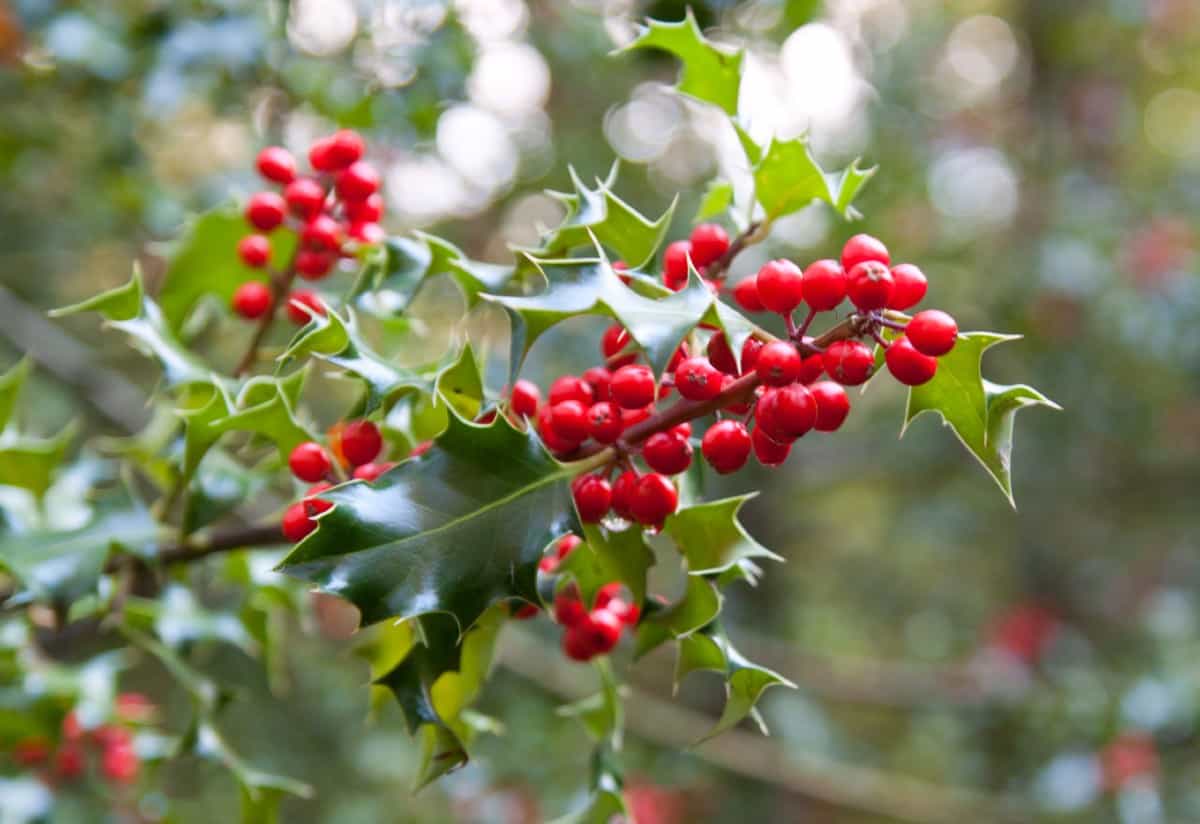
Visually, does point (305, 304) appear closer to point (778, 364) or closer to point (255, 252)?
point (255, 252)

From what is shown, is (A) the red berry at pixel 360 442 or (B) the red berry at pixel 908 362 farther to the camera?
(A) the red berry at pixel 360 442

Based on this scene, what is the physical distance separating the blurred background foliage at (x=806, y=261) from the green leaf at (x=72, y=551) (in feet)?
2.66

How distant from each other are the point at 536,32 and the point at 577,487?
2790 millimetres

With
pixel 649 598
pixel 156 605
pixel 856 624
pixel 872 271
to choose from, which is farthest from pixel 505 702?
pixel 856 624

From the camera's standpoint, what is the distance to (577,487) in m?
0.95

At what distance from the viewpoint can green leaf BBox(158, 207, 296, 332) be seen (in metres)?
1.39

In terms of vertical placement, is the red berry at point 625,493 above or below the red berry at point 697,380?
below

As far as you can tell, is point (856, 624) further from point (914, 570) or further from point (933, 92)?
point (933, 92)

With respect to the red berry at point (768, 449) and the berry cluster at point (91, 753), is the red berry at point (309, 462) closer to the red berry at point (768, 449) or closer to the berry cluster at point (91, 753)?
the red berry at point (768, 449)

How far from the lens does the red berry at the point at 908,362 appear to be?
84 centimetres

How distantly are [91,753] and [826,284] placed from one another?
1.90 m

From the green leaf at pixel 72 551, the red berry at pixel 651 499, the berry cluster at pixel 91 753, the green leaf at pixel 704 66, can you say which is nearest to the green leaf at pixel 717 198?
the green leaf at pixel 704 66

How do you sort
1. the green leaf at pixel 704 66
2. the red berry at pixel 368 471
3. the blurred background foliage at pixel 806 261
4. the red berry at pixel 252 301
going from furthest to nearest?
the blurred background foliage at pixel 806 261 → the red berry at pixel 252 301 → the green leaf at pixel 704 66 → the red berry at pixel 368 471

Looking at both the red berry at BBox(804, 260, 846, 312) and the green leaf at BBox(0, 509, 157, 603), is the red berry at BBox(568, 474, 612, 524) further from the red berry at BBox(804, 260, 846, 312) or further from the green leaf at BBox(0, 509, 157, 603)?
the green leaf at BBox(0, 509, 157, 603)
